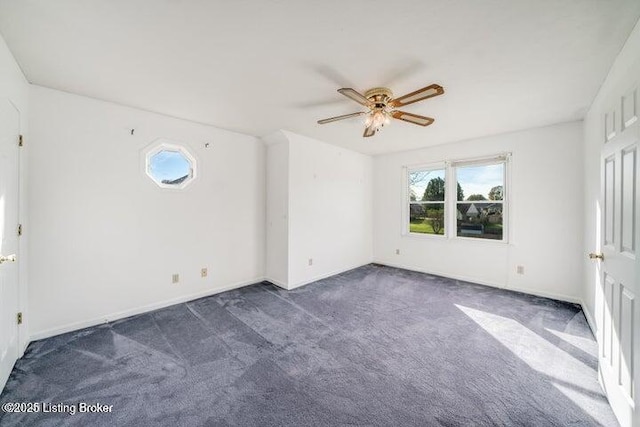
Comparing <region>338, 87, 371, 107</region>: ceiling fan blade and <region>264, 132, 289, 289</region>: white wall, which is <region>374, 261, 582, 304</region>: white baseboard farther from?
<region>338, 87, 371, 107</region>: ceiling fan blade

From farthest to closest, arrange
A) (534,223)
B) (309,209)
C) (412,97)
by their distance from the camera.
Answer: (309,209), (534,223), (412,97)

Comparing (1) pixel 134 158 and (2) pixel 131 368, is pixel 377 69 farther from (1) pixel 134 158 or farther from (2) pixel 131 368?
(2) pixel 131 368

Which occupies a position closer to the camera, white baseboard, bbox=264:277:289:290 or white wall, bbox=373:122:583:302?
white wall, bbox=373:122:583:302

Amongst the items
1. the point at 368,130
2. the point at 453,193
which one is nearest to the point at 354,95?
the point at 368,130

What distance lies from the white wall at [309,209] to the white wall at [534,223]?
159 cm

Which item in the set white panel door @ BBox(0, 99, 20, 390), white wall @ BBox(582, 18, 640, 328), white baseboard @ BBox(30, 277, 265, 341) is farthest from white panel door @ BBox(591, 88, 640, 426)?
white baseboard @ BBox(30, 277, 265, 341)

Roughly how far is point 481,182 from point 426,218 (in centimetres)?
112

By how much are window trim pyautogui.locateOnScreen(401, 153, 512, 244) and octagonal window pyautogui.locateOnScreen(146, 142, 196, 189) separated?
3.90 meters

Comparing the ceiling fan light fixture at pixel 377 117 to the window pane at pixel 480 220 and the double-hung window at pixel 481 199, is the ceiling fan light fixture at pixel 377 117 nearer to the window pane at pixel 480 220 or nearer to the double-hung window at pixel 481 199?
the double-hung window at pixel 481 199

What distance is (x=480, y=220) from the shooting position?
4.25 m

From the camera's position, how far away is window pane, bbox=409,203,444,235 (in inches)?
186

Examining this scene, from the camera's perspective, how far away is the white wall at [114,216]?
2.43 m

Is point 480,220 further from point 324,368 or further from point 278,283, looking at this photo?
point 324,368

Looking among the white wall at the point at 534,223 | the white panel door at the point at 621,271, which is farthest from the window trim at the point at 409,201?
the white panel door at the point at 621,271
